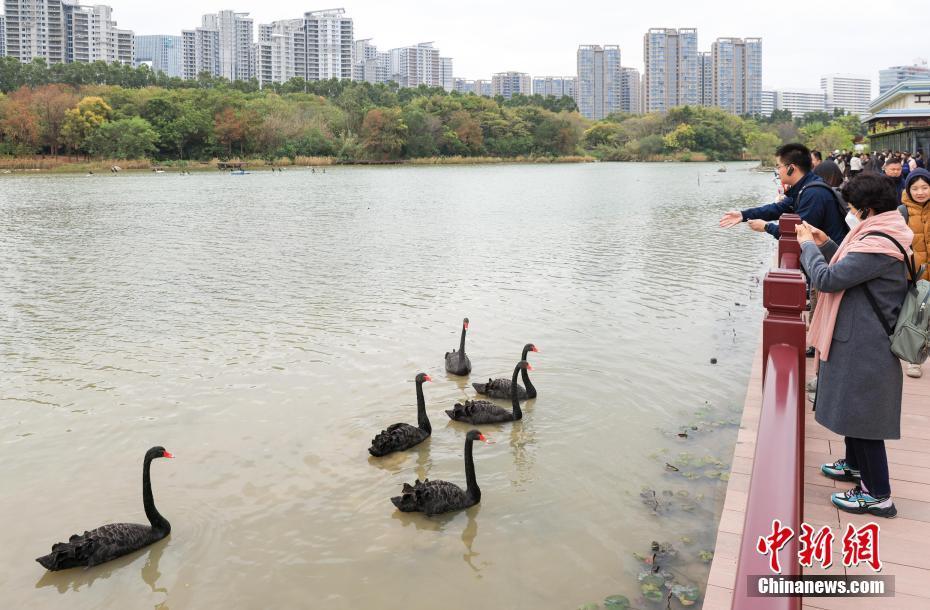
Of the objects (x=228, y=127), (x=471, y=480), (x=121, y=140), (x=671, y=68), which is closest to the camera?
(x=471, y=480)

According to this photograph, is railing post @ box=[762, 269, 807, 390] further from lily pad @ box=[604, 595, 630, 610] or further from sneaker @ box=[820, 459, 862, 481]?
lily pad @ box=[604, 595, 630, 610]

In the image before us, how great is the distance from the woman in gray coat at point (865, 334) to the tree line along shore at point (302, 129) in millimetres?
64524

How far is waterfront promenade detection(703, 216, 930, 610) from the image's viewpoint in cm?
291

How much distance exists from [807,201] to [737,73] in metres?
181

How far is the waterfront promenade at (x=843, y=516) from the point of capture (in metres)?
2.91

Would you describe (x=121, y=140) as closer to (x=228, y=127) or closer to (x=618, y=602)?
(x=228, y=127)

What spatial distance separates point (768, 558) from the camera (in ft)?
6.23

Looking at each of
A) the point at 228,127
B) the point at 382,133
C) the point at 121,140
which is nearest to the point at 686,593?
the point at 121,140

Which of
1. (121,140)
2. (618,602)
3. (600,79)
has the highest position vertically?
(600,79)

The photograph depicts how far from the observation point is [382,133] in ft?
255

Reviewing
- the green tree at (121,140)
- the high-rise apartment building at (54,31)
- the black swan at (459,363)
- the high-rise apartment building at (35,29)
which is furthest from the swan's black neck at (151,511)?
the high-rise apartment building at (35,29)

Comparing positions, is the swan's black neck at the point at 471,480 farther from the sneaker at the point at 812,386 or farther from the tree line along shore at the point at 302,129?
the tree line along shore at the point at 302,129

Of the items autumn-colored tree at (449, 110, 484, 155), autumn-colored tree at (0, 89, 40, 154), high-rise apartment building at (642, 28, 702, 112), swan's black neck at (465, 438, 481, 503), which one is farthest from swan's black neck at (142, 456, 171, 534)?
high-rise apartment building at (642, 28, 702, 112)

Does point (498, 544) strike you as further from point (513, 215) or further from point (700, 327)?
point (513, 215)
